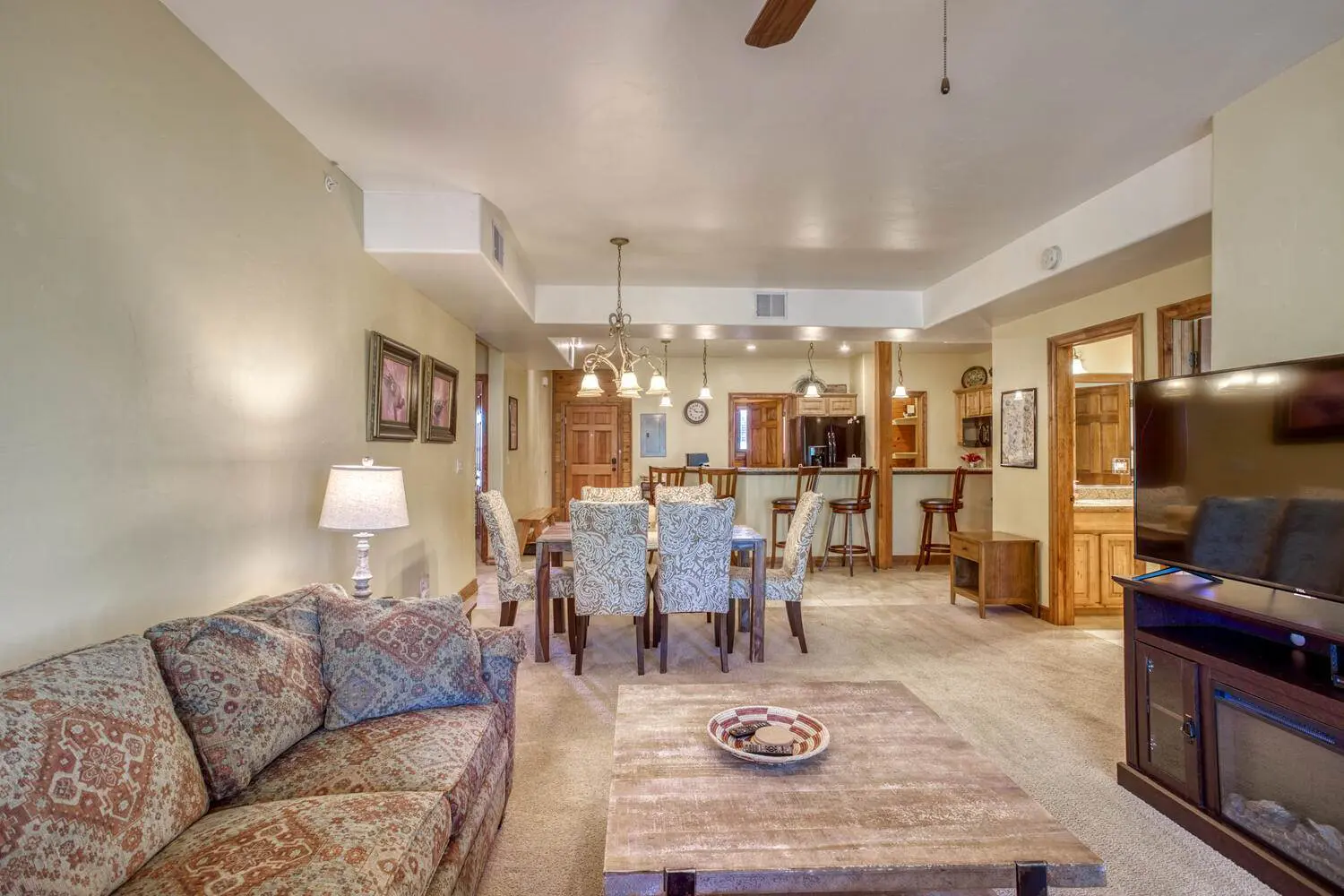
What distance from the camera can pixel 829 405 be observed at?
8719 millimetres

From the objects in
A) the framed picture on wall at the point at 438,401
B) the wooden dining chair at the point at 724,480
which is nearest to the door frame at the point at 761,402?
the wooden dining chair at the point at 724,480

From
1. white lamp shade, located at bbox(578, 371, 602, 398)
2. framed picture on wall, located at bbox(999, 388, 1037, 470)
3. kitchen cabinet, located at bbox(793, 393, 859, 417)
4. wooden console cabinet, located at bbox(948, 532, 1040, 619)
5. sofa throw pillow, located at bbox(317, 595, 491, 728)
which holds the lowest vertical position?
wooden console cabinet, located at bbox(948, 532, 1040, 619)

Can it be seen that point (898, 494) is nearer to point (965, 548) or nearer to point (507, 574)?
point (965, 548)

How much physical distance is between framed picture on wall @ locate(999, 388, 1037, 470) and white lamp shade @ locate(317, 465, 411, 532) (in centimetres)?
439

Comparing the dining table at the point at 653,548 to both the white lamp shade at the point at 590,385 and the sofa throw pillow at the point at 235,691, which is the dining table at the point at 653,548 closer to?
the white lamp shade at the point at 590,385

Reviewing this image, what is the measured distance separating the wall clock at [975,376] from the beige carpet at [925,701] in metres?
3.86

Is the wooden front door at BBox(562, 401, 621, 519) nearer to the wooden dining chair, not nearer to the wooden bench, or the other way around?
the wooden bench

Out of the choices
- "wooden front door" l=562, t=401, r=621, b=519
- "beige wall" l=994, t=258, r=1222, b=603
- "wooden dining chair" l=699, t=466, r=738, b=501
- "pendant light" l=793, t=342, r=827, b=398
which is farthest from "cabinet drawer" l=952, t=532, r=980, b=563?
"wooden front door" l=562, t=401, r=621, b=519

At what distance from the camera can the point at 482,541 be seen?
23.1 ft


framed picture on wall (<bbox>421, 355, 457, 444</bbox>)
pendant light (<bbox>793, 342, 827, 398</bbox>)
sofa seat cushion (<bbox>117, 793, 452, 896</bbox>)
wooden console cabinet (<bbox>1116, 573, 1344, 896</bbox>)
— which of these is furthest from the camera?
pendant light (<bbox>793, 342, 827, 398</bbox>)

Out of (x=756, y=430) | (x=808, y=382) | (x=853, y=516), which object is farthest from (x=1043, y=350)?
(x=756, y=430)

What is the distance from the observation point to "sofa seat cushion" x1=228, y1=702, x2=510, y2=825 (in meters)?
1.51

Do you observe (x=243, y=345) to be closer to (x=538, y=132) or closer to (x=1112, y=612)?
(x=538, y=132)

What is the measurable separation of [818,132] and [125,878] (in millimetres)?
3018
